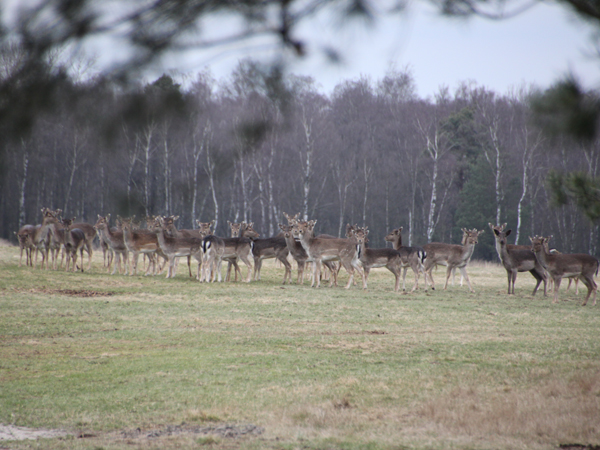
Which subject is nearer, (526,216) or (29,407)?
(29,407)

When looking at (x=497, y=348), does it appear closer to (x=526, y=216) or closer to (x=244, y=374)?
(x=244, y=374)

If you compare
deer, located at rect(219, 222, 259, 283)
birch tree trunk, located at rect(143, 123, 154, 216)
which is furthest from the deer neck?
birch tree trunk, located at rect(143, 123, 154, 216)

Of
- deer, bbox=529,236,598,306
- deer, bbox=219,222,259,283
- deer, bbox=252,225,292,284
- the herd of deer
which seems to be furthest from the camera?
deer, bbox=252,225,292,284

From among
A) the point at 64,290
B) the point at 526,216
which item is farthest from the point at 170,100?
the point at 526,216

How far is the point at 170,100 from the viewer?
140 inches

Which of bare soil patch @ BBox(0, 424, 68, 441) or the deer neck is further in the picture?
the deer neck

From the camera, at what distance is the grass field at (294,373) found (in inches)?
228

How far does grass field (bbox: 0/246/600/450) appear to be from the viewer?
19.0 ft

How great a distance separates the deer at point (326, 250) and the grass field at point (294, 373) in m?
→ 4.42

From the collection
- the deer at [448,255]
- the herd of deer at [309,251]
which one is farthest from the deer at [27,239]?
the deer at [448,255]

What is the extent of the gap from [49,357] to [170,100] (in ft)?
23.3

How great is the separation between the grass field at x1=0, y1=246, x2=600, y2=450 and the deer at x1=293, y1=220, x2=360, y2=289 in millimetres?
4422

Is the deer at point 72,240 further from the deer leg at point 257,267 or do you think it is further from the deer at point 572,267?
the deer at point 572,267

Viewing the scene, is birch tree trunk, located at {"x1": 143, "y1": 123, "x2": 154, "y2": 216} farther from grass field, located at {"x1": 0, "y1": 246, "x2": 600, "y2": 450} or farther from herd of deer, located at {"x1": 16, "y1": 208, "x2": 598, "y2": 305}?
herd of deer, located at {"x1": 16, "y1": 208, "x2": 598, "y2": 305}
